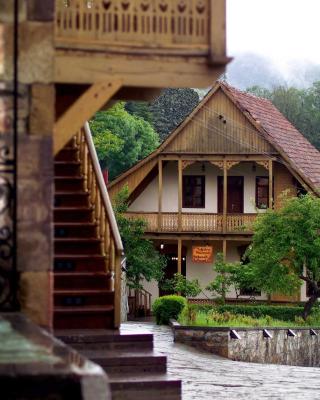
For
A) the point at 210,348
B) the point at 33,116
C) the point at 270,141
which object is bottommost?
the point at 210,348

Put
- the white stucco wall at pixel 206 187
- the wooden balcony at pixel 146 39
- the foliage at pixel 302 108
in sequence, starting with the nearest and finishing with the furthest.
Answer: the wooden balcony at pixel 146 39 < the white stucco wall at pixel 206 187 < the foliage at pixel 302 108

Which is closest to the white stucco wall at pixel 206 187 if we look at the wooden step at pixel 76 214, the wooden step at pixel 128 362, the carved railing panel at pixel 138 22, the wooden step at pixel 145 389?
the wooden step at pixel 76 214

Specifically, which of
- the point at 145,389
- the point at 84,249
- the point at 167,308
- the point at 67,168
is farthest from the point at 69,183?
the point at 167,308

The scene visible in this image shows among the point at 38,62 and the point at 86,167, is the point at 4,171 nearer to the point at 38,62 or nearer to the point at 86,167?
the point at 38,62

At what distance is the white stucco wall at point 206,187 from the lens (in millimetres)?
42594

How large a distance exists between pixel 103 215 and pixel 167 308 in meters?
14.4

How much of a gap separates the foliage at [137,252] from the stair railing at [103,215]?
2252cm

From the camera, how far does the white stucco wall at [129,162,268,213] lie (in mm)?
42594

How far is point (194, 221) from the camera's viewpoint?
41.2 m

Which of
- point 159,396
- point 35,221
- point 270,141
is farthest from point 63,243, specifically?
point 270,141

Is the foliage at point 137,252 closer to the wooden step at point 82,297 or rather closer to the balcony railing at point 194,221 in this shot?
the balcony railing at point 194,221

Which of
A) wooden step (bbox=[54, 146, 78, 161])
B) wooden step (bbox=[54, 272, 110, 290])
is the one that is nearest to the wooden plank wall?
wooden step (bbox=[54, 146, 78, 161])

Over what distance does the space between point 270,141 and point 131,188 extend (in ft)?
17.3

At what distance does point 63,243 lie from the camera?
47.9 ft
